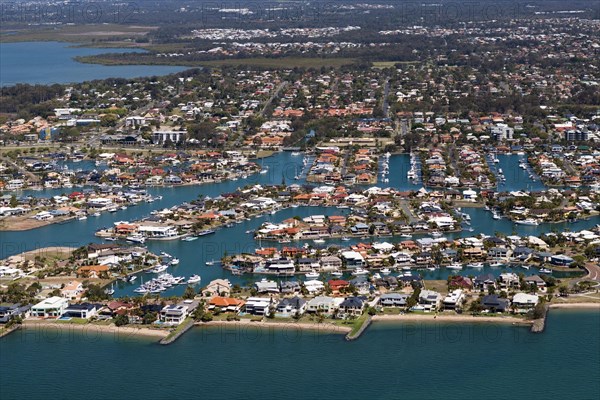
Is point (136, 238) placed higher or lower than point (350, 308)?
lower

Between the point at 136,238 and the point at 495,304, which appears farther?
the point at 136,238

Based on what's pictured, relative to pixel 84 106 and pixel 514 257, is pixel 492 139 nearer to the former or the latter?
pixel 514 257

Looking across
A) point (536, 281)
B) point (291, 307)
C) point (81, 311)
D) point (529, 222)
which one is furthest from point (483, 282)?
point (81, 311)

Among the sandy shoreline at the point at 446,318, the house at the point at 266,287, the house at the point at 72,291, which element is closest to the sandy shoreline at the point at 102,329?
the house at the point at 72,291

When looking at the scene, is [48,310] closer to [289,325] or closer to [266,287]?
[266,287]

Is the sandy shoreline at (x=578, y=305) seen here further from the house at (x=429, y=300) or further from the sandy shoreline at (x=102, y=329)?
the sandy shoreline at (x=102, y=329)
